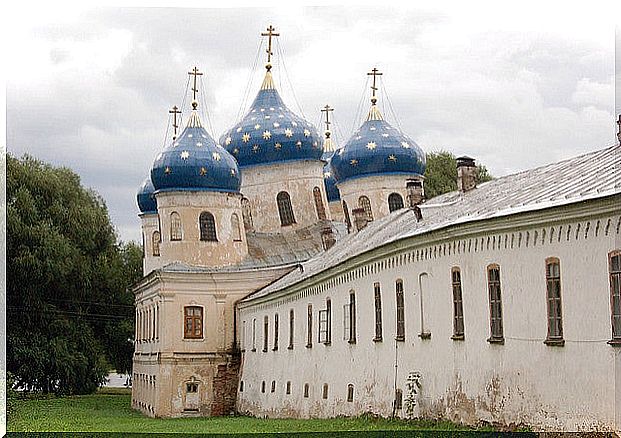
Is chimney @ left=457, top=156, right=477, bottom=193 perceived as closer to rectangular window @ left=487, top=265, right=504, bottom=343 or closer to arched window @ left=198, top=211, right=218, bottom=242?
rectangular window @ left=487, top=265, right=504, bottom=343

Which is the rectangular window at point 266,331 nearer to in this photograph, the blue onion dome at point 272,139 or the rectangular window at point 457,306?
the blue onion dome at point 272,139

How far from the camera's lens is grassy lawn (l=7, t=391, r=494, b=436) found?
58.0 ft

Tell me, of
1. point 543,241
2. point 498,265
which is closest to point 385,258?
point 498,265

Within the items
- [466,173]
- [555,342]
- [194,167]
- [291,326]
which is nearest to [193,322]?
[194,167]

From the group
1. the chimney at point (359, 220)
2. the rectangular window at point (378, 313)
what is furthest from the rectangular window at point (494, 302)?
the chimney at point (359, 220)

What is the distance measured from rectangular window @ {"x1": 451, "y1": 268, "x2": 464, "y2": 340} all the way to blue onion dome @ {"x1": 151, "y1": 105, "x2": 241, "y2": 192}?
64.3 ft

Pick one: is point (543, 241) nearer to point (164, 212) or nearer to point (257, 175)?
point (164, 212)

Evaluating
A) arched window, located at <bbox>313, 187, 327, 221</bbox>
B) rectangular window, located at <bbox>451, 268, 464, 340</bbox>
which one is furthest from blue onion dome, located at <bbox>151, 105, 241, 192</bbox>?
rectangular window, located at <bbox>451, 268, 464, 340</bbox>

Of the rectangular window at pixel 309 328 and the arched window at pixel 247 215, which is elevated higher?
the arched window at pixel 247 215

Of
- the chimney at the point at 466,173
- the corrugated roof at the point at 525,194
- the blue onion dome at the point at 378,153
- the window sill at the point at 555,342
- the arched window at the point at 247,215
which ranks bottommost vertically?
the window sill at the point at 555,342

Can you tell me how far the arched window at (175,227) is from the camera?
35.9 metres

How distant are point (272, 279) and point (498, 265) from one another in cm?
2145

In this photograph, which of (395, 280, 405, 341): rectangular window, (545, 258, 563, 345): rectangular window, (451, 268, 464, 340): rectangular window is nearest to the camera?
(545, 258, 563, 345): rectangular window

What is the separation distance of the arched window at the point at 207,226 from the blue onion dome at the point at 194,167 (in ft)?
2.99
